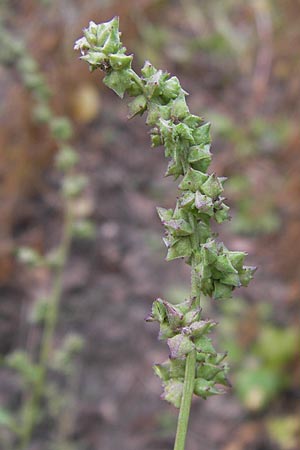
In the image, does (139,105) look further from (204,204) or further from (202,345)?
(202,345)

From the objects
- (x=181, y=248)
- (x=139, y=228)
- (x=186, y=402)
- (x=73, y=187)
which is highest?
(x=139, y=228)

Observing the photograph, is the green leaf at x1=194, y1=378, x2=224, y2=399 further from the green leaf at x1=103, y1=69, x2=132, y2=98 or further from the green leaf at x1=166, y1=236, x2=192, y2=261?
the green leaf at x1=103, y1=69, x2=132, y2=98

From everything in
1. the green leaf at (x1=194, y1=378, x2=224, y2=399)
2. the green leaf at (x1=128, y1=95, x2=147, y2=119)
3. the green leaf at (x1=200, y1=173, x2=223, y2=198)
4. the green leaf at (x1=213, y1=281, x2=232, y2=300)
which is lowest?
the green leaf at (x1=194, y1=378, x2=224, y2=399)

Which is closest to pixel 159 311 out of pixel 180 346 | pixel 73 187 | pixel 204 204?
pixel 180 346

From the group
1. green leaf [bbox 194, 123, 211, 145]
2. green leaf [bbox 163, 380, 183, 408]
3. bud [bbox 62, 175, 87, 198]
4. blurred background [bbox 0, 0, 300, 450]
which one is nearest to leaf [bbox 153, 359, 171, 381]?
green leaf [bbox 163, 380, 183, 408]

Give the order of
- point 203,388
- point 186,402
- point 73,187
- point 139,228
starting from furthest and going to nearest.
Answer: point 139,228 < point 73,187 < point 203,388 < point 186,402
